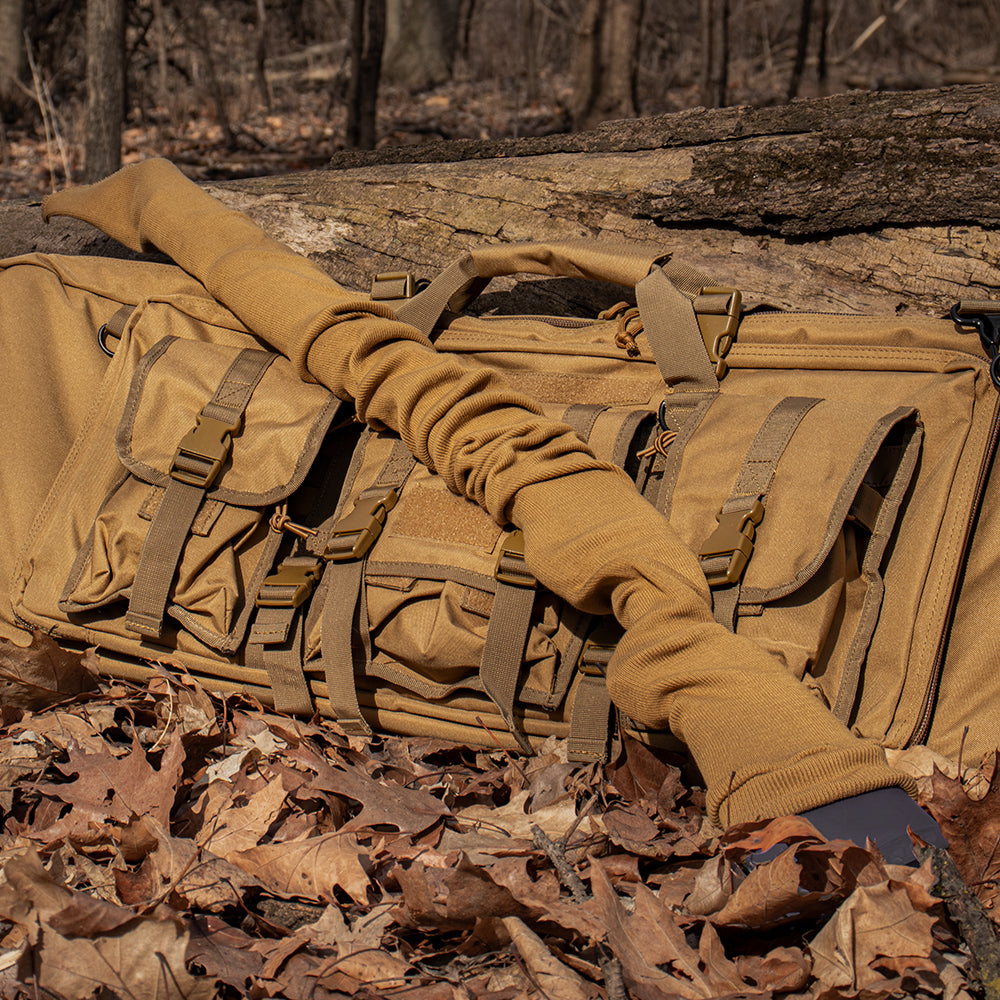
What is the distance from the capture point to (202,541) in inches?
98.2

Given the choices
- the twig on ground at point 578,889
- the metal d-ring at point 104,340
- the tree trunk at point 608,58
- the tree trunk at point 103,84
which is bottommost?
the twig on ground at point 578,889

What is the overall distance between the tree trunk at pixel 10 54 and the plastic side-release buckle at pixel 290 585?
34.5ft

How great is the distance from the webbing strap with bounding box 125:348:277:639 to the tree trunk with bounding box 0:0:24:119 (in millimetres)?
10131

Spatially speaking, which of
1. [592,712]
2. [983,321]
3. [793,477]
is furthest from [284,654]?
[983,321]

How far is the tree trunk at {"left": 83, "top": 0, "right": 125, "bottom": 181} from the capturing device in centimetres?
604

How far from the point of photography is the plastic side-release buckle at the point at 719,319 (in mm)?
2490

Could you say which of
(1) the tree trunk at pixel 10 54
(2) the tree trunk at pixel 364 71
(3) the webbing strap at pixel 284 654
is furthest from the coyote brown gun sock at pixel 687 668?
(1) the tree trunk at pixel 10 54

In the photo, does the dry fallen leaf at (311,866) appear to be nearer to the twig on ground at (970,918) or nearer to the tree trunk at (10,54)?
the twig on ground at (970,918)

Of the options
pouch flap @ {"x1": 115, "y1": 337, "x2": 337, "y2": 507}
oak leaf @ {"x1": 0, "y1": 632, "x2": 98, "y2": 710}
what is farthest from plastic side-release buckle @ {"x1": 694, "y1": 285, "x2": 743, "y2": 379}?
oak leaf @ {"x1": 0, "y1": 632, "x2": 98, "y2": 710}

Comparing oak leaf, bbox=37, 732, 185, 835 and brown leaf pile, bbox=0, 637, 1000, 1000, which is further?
oak leaf, bbox=37, 732, 185, 835

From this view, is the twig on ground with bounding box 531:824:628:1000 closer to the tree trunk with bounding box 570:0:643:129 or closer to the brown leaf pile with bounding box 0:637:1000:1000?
the brown leaf pile with bounding box 0:637:1000:1000

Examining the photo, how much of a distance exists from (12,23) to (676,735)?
12.5 m

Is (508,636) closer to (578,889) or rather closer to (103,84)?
(578,889)

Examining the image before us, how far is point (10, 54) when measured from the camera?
10.8 m
